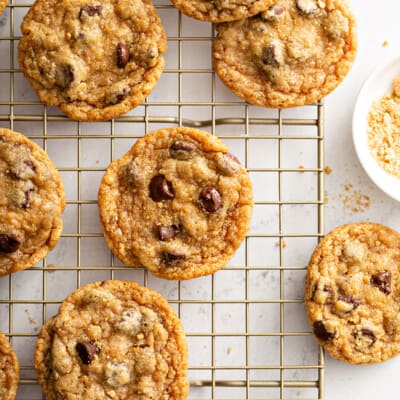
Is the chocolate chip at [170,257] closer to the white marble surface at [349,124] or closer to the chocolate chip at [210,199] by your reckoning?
the chocolate chip at [210,199]

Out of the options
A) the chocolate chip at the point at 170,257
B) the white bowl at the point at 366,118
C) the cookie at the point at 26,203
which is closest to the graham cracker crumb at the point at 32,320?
the cookie at the point at 26,203

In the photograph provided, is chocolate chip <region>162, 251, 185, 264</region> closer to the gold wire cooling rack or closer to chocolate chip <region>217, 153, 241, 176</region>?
the gold wire cooling rack

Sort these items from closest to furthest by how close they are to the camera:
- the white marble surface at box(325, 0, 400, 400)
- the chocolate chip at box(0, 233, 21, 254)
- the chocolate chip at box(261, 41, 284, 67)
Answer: the chocolate chip at box(0, 233, 21, 254)
the chocolate chip at box(261, 41, 284, 67)
the white marble surface at box(325, 0, 400, 400)

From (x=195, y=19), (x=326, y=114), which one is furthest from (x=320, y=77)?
(x=195, y=19)

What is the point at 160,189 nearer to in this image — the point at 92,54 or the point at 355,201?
the point at 92,54

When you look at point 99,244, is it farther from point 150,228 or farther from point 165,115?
point 165,115

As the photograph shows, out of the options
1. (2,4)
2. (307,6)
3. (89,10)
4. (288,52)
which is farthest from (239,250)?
(2,4)

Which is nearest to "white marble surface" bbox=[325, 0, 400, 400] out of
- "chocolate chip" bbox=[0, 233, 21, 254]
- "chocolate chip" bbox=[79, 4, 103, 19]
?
"chocolate chip" bbox=[79, 4, 103, 19]
